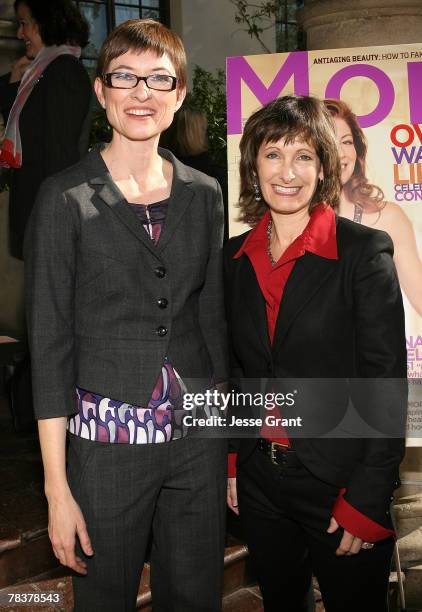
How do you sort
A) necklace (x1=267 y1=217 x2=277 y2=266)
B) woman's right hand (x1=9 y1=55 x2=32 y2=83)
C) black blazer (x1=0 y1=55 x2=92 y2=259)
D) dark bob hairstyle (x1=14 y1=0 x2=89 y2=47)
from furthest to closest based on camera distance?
1. woman's right hand (x1=9 y1=55 x2=32 y2=83)
2. dark bob hairstyle (x1=14 y1=0 x2=89 y2=47)
3. black blazer (x1=0 y1=55 x2=92 y2=259)
4. necklace (x1=267 y1=217 x2=277 y2=266)

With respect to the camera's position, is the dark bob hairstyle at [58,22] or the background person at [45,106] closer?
the background person at [45,106]

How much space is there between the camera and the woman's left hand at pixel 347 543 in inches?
67.1

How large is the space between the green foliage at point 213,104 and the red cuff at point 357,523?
240cm

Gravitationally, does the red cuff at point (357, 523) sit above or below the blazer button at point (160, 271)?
below

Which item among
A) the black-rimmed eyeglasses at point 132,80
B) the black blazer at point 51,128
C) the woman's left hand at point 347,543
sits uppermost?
the black blazer at point 51,128

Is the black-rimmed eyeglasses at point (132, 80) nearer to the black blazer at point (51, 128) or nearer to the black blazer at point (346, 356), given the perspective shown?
the black blazer at point (346, 356)

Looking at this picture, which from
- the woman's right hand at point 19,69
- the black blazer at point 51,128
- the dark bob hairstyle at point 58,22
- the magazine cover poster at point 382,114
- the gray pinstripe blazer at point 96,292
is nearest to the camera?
the gray pinstripe blazer at point 96,292

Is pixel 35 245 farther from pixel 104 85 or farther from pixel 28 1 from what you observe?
pixel 28 1

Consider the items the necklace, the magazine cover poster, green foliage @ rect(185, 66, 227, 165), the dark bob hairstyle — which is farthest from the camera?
green foliage @ rect(185, 66, 227, 165)

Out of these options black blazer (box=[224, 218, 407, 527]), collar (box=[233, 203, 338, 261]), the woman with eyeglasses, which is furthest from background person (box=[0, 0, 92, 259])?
black blazer (box=[224, 218, 407, 527])

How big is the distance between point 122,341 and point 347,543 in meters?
0.69

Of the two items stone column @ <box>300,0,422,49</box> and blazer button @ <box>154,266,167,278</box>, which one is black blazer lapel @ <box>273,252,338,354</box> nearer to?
blazer button @ <box>154,266,167,278</box>

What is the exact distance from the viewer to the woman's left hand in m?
1.70

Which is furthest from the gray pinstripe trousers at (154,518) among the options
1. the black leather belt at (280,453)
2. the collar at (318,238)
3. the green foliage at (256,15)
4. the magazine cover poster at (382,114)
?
the green foliage at (256,15)
